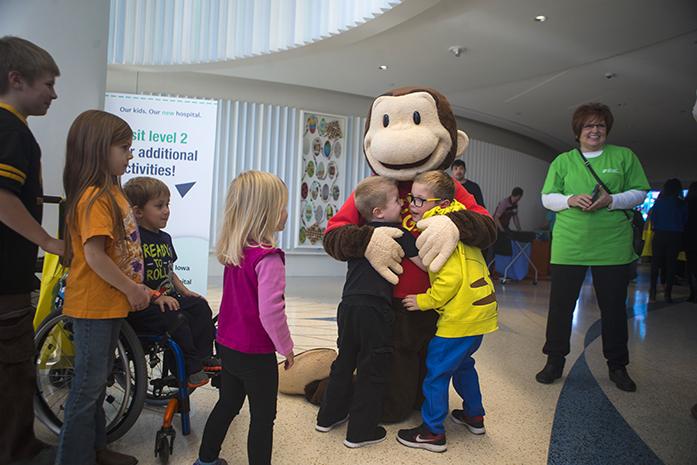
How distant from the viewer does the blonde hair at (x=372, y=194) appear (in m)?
1.93

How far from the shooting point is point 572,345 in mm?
3631

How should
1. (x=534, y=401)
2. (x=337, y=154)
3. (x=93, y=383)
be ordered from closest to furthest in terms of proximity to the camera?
(x=93, y=383), (x=534, y=401), (x=337, y=154)

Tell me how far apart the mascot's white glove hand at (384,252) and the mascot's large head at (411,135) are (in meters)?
0.31

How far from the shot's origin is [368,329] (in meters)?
1.87

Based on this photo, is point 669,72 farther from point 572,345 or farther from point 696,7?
point 572,345

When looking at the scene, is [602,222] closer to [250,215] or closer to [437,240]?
[437,240]

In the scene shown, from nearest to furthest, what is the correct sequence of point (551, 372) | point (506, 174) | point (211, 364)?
point (211, 364)
point (551, 372)
point (506, 174)

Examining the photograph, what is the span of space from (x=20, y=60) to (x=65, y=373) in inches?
44.6

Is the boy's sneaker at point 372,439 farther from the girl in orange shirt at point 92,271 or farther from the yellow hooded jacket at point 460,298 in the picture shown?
the girl in orange shirt at point 92,271

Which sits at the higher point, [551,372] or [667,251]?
[667,251]

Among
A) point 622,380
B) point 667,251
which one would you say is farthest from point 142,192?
point 667,251

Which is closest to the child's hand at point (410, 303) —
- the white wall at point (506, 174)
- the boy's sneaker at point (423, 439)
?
the boy's sneaker at point (423, 439)

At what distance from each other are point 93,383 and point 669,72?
6.74m

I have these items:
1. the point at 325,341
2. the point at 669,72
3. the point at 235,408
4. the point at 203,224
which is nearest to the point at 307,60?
the point at 203,224
